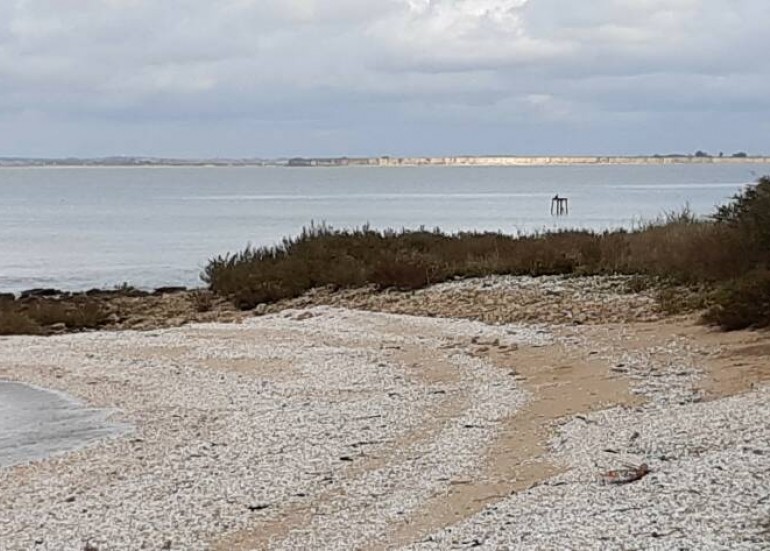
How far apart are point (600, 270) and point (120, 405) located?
34.3ft

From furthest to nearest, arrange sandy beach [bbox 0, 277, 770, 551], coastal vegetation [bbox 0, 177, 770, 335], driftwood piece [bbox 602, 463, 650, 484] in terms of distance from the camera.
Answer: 1. coastal vegetation [bbox 0, 177, 770, 335]
2. driftwood piece [bbox 602, 463, 650, 484]
3. sandy beach [bbox 0, 277, 770, 551]

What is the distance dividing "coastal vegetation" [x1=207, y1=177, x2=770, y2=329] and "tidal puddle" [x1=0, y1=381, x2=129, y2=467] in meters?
7.44

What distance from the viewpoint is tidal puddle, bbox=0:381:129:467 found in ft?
39.3

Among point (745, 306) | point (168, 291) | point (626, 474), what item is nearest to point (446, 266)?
point (745, 306)

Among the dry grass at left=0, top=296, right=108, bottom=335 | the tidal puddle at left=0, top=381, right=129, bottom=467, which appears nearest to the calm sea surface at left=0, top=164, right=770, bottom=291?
the dry grass at left=0, top=296, right=108, bottom=335

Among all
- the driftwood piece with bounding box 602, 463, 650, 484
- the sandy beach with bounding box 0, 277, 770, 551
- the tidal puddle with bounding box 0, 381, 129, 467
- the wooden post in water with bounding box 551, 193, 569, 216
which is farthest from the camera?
the wooden post in water with bounding box 551, 193, 569, 216

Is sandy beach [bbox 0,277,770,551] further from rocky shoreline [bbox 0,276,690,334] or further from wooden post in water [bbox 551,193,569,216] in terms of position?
wooden post in water [bbox 551,193,569,216]

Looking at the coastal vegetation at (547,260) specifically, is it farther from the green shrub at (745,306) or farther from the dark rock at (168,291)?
the dark rock at (168,291)

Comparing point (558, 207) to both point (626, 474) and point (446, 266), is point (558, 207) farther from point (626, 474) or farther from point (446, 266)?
point (626, 474)

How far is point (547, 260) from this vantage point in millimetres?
23234

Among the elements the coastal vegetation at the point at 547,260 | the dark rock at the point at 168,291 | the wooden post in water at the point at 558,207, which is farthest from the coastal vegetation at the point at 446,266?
the wooden post in water at the point at 558,207

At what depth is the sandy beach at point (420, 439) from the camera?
7703 millimetres

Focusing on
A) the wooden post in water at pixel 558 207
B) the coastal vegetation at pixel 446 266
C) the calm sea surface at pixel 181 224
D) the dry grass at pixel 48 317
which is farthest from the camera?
the wooden post in water at pixel 558 207

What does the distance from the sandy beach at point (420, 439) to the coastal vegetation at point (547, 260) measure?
104cm
